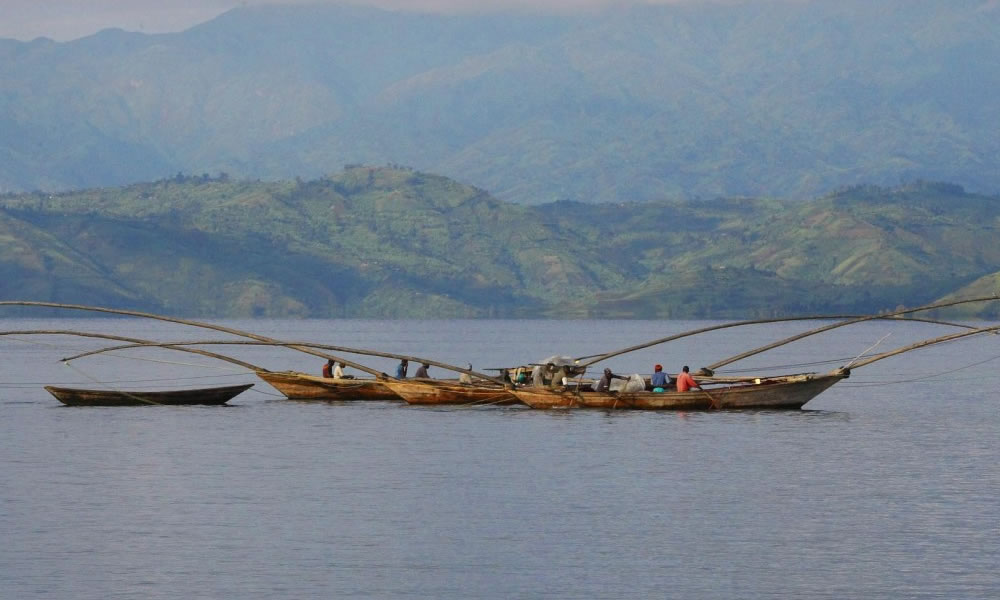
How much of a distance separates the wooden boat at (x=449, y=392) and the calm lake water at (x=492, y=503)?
1253 mm

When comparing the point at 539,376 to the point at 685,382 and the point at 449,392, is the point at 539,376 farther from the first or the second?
the point at 685,382

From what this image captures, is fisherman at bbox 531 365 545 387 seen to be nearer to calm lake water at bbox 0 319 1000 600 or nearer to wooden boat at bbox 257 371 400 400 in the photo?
calm lake water at bbox 0 319 1000 600

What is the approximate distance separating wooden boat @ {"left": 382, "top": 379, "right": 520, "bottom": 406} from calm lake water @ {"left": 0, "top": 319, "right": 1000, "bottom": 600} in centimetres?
125

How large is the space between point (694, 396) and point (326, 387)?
21.4 metres

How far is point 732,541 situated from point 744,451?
22.7 m

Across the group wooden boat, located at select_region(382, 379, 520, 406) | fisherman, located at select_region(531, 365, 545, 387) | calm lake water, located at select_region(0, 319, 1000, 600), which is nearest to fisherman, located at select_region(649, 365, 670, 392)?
calm lake water, located at select_region(0, 319, 1000, 600)

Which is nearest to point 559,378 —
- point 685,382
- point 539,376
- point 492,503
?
point 539,376

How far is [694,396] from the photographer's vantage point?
78938 mm

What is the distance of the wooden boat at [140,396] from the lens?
285 feet

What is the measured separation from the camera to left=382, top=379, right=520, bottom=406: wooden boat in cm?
8273

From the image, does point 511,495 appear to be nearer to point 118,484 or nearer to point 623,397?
point 118,484

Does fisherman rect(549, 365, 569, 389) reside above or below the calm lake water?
above

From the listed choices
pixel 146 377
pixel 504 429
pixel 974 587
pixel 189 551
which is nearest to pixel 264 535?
pixel 189 551

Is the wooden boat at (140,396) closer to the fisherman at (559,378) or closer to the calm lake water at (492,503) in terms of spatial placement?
the calm lake water at (492,503)
